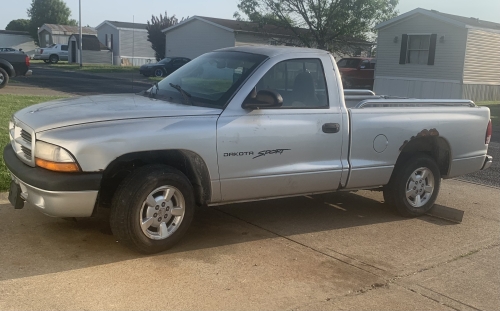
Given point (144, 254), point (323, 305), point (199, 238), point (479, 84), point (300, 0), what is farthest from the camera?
point (300, 0)

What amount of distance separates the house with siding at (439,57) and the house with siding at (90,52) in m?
31.0

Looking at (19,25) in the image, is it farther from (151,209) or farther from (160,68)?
(151,209)

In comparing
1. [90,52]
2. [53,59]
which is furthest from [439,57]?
[53,59]

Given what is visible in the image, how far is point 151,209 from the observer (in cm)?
487

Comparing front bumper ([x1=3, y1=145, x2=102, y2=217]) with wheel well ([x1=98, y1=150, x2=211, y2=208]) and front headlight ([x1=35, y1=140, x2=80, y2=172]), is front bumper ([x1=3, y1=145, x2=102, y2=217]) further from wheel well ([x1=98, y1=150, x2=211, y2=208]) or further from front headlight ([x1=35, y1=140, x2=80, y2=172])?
wheel well ([x1=98, y1=150, x2=211, y2=208])

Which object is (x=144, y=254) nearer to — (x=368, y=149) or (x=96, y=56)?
(x=368, y=149)

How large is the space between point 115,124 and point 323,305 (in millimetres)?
2174

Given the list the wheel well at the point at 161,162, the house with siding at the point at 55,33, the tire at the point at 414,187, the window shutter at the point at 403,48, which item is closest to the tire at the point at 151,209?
the wheel well at the point at 161,162

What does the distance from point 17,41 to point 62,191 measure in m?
75.2

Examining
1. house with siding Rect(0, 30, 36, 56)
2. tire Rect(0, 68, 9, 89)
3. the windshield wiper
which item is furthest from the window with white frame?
house with siding Rect(0, 30, 36, 56)

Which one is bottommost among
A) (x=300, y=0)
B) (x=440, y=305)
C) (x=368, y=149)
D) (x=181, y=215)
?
(x=440, y=305)

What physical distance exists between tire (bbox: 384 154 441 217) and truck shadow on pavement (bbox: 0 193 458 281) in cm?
19

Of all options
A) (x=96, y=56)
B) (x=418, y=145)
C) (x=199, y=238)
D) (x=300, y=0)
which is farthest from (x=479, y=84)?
(x=96, y=56)

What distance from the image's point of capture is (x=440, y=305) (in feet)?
14.2
